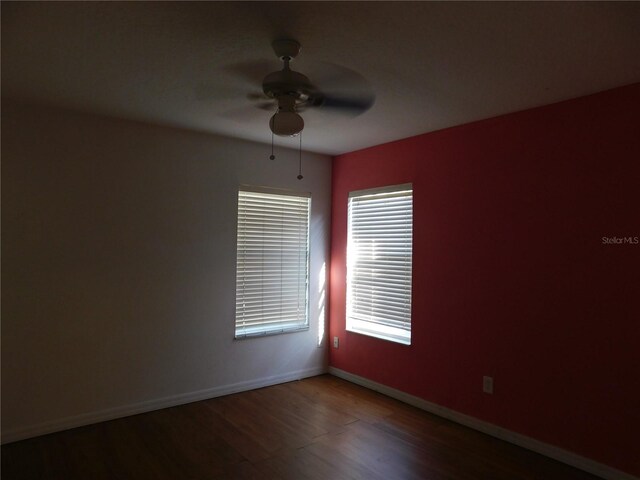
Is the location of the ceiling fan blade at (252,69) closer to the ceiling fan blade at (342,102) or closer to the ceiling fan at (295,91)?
the ceiling fan at (295,91)

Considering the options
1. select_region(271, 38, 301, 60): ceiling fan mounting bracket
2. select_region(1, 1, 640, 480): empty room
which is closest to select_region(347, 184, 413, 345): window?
select_region(1, 1, 640, 480): empty room

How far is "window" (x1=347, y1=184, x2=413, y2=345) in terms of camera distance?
389cm

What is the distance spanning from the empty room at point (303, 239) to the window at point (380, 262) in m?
0.03

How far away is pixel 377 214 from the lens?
4172 millimetres

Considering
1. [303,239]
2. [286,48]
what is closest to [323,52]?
[286,48]

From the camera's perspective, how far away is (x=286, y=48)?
6.75ft
